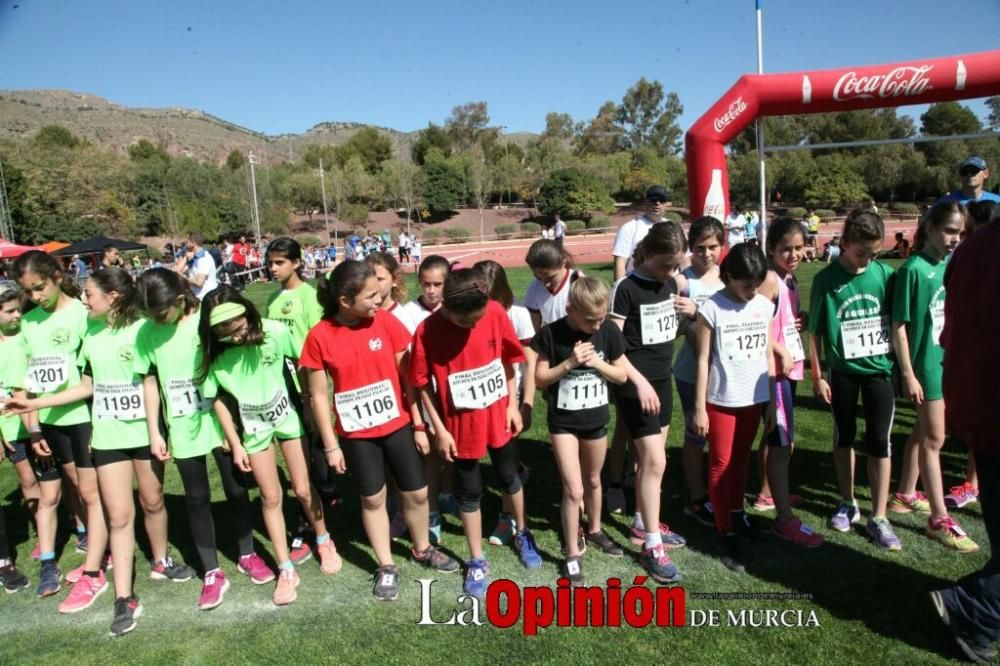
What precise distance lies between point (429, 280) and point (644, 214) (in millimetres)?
2588

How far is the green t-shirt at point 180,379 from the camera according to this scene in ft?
10.3

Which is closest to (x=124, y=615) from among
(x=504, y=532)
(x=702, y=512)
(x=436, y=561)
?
(x=436, y=561)

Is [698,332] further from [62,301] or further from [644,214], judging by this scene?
[62,301]

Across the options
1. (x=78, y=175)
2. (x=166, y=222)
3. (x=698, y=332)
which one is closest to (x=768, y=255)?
(x=698, y=332)

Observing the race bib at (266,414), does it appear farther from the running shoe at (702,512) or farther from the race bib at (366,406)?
the running shoe at (702,512)

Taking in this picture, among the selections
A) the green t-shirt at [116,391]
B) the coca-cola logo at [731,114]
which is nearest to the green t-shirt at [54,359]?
the green t-shirt at [116,391]

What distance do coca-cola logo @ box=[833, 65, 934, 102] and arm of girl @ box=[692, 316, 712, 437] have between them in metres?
7.23

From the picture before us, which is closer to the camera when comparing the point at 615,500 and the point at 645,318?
the point at 645,318

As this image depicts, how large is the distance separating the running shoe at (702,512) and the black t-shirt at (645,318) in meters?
0.92

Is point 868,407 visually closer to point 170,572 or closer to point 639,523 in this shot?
point 639,523

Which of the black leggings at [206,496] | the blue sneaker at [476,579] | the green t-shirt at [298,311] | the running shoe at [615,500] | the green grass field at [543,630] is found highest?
the green t-shirt at [298,311]

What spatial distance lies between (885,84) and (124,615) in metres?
10.0

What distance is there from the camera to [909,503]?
3.80m

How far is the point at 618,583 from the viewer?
321 centimetres
